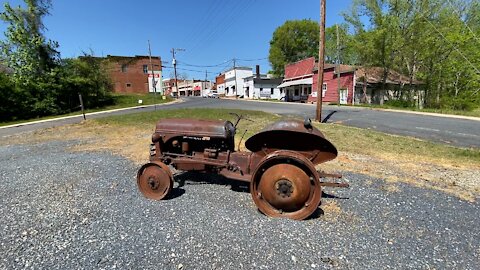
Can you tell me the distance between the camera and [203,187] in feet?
15.1

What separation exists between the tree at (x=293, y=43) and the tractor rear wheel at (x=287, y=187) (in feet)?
187

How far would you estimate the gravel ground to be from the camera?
8.76 ft

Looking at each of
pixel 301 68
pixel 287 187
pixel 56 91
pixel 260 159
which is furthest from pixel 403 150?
pixel 301 68

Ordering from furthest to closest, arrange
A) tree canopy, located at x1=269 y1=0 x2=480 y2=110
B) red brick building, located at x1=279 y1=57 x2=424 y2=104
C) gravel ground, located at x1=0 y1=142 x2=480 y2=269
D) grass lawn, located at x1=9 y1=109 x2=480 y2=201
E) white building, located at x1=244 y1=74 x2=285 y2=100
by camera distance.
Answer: white building, located at x1=244 y1=74 x2=285 y2=100 → red brick building, located at x1=279 y1=57 x2=424 y2=104 → tree canopy, located at x1=269 y1=0 x2=480 y2=110 → grass lawn, located at x1=9 y1=109 x2=480 y2=201 → gravel ground, located at x1=0 y1=142 x2=480 y2=269

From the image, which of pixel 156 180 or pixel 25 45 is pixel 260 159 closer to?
pixel 156 180

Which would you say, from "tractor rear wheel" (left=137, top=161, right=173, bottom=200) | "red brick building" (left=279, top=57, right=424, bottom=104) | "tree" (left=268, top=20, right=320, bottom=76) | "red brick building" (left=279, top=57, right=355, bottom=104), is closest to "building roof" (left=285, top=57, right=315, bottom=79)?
"red brick building" (left=279, top=57, right=355, bottom=104)

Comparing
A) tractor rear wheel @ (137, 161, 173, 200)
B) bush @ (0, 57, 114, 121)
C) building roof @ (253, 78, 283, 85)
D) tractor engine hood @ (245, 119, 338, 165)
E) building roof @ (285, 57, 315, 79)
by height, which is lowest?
tractor rear wheel @ (137, 161, 173, 200)

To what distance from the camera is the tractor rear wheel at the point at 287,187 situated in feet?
11.3

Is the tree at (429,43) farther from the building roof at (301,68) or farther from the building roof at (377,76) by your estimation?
the building roof at (301,68)

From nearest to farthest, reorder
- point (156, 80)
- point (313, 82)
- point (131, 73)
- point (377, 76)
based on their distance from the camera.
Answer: point (377, 76) → point (313, 82) → point (131, 73) → point (156, 80)

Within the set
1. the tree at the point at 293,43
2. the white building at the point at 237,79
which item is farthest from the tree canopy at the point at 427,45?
the white building at the point at 237,79

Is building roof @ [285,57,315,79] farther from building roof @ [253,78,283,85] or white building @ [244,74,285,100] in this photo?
white building @ [244,74,285,100]

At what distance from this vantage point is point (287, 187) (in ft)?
11.4

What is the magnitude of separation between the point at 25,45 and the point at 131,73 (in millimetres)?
24961
